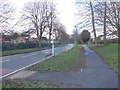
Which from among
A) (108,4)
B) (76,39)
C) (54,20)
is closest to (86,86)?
(108,4)

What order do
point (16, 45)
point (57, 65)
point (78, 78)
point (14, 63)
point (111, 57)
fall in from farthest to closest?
point (16, 45), point (111, 57), point (14, 63), point (57, 65), point (78, 78)

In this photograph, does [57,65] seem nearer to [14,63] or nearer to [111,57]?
[14,63]

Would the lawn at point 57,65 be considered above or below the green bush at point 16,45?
below

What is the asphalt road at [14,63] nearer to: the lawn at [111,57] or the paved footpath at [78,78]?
the paved footpath at [78,78]

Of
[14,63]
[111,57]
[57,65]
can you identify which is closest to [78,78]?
[57,65]

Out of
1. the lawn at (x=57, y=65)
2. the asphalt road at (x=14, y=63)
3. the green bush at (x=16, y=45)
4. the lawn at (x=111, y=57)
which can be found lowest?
the asphalt road at (x=14, y=63)

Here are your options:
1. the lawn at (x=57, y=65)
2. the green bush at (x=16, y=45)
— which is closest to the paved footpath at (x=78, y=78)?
the lawn at (x=57, y=65)

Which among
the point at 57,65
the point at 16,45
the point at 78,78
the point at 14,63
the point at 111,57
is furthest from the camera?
the point at 16,45

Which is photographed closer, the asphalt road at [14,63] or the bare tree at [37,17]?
the asphalt road at [14,63]

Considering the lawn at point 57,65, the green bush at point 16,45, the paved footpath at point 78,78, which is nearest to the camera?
the paved footpath at point 78,78

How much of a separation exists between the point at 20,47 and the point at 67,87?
49.9m

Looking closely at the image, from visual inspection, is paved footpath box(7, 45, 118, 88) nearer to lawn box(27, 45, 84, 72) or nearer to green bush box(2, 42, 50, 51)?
lawn box(27, 45, 84, 72)

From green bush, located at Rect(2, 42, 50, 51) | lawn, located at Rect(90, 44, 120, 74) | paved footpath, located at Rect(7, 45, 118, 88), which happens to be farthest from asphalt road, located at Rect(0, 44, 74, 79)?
green bush, located at Rect(2, 42, 50, 51)

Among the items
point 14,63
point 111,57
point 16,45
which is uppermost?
point 16,45
